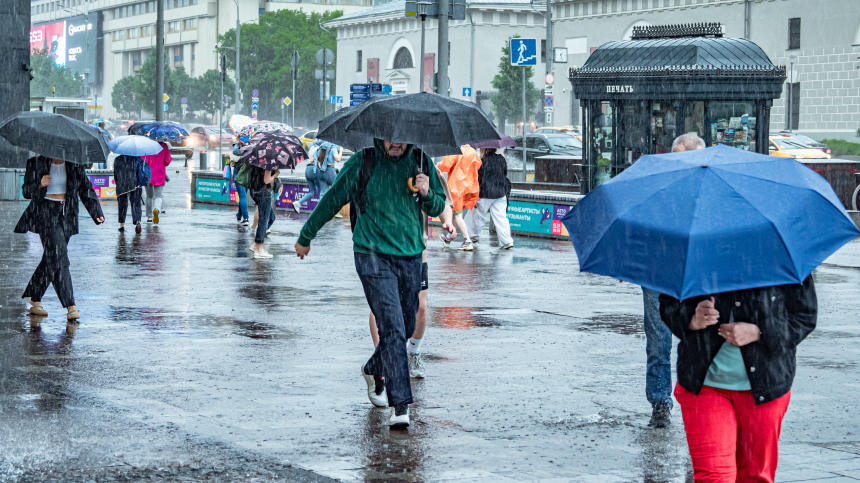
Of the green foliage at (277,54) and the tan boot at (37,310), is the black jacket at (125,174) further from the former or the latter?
the green foliage at (277,54)

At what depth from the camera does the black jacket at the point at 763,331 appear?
161 inches

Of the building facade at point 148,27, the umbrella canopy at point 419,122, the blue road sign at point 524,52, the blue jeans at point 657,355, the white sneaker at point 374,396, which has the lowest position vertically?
the white sneaker at point 374,396

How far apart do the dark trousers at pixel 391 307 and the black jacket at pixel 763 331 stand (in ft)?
8.28

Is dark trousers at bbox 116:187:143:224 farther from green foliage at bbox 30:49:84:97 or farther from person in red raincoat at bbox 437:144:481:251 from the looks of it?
green foliage at bbox 30:49:84:97

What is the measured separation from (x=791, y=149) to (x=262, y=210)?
72.8 feet

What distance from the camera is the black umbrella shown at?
10.1 m

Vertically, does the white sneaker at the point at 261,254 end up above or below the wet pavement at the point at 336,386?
above

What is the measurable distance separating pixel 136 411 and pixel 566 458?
2461 millimetres

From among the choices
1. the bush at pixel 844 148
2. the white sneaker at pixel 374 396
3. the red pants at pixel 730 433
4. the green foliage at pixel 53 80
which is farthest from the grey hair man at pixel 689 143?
the green foliage at pixel 53 80

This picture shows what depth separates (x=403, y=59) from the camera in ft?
275

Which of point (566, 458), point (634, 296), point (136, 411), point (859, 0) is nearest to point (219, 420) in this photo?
point (136, 411)

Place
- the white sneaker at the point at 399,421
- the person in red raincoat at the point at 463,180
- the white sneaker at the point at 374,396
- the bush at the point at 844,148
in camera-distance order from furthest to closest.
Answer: the bush at the point at 844,148 → the person in red raincoat at the point at 463,180 → the white sneaker at the point at 374,396 → the white sneaker at the point at 399,421

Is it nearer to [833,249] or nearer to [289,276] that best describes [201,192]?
[289,276]

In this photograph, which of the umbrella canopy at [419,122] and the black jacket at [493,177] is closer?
the umbrella canopy at [419,122]
